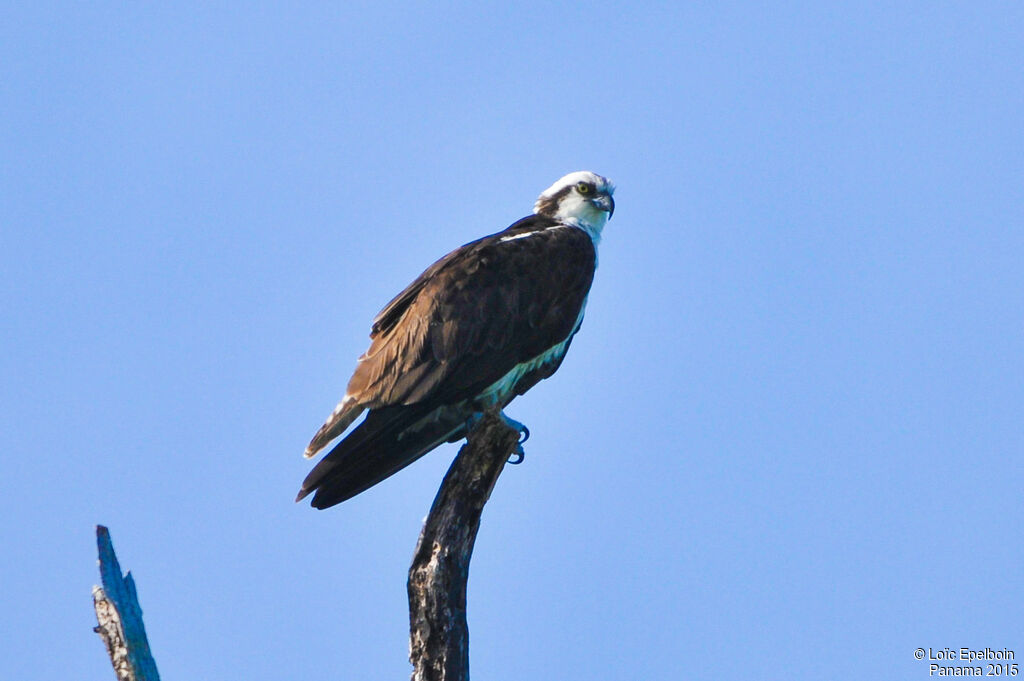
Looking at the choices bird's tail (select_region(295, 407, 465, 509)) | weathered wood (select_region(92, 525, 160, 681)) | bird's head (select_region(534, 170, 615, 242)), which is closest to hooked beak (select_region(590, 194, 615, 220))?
bird's head (select_region(534, 170, 615, 242))

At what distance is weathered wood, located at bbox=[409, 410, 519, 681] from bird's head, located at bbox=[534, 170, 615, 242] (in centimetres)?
320

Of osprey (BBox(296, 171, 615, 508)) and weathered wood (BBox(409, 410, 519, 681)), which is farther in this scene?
osprey (BBox(296, 171, 615, 508))

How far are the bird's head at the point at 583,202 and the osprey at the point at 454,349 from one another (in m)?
0.52

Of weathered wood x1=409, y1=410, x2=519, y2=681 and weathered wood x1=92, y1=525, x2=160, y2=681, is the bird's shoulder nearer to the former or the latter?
weathered wood x1=409, y1=410, x2=519, y2=681

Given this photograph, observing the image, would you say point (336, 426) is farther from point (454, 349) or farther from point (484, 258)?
point (484, 258)

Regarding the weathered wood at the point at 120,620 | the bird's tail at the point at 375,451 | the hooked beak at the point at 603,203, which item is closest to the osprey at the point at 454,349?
the bird's tail at the point at 375,451

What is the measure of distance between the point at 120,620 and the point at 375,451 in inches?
90.9

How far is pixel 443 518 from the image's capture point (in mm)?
7301

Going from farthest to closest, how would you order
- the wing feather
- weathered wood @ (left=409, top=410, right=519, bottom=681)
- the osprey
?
the wing feather → the osprey → weathered wood @ (left=409, top=410, right=519, bottom=681)

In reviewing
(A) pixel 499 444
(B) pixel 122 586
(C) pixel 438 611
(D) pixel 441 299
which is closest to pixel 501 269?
(D) pixel 441 299

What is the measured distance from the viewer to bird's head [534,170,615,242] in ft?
34.2

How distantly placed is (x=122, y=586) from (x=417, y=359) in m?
2.84

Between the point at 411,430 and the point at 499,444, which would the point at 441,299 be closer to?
the point at 411,430

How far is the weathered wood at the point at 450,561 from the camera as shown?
6992 millimetres
